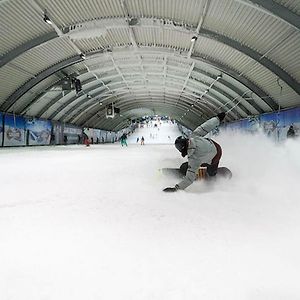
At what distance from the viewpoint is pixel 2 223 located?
3141 mm

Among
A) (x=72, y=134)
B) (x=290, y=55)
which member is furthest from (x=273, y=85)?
(x=72, y=134)

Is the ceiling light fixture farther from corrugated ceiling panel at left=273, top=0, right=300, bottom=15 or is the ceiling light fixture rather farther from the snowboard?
the snowboard

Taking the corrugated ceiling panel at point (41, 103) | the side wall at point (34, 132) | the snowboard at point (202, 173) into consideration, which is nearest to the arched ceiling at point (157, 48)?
the corrugated ceiling panel at point (41, 103)

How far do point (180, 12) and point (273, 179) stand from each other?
10324 millimetres

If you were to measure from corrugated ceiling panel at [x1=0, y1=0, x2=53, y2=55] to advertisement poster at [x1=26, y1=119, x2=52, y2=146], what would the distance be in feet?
41.2

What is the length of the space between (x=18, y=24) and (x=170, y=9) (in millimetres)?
7200

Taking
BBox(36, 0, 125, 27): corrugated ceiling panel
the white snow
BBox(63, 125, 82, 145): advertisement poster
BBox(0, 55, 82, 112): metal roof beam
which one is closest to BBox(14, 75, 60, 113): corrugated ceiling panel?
BBox(0, 55, 82, 112): metal roof beam

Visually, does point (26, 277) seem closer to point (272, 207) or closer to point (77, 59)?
point (272, 207)

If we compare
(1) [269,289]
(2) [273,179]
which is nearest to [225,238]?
(1) [269,289]

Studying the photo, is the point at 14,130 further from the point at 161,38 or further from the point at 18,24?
A: the point at 161,38

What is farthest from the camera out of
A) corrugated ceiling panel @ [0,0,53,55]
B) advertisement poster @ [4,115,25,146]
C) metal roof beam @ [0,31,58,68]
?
advertisement poster @ [4,115,25,146]

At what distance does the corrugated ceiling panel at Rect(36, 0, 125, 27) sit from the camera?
12703mm

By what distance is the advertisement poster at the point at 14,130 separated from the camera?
23.5 m

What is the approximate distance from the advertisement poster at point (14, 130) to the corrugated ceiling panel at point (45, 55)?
245 inches
